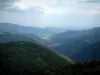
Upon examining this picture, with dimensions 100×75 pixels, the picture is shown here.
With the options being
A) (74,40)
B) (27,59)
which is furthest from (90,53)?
(27,59)

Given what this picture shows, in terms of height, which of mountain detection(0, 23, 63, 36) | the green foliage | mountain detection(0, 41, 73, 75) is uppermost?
mountain detection(0, 23, 63, 36)

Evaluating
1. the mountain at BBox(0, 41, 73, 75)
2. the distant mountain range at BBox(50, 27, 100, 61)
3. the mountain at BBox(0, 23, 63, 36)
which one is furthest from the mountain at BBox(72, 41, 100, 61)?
the mountain at BBox(0, 23, 63, 36)

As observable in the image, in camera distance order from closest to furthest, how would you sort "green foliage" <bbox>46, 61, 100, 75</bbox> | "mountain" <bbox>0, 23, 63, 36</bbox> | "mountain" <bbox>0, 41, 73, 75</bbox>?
1. "green foliage" <bbox>46, 61, 100, 75</bbox>
2. "mountain" <bbox>0, 41, 73, 75</bbox>
3. "mountain" <bbox>0, 23, 63, 36</bbox>

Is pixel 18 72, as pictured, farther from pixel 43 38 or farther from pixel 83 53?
pixel 83 53

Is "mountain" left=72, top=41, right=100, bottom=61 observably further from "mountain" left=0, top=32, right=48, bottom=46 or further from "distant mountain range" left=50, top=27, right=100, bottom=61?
"mountain" left=0, top=32, right=48, bottom=46

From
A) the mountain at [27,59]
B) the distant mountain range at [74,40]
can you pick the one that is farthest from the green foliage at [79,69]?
the distant mountain range at [74,40]

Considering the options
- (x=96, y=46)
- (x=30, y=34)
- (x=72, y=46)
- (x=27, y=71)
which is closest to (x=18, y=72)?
(x=27, y=71)

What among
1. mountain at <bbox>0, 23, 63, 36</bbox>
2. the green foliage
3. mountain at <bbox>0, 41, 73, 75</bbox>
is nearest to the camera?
the green foliage
